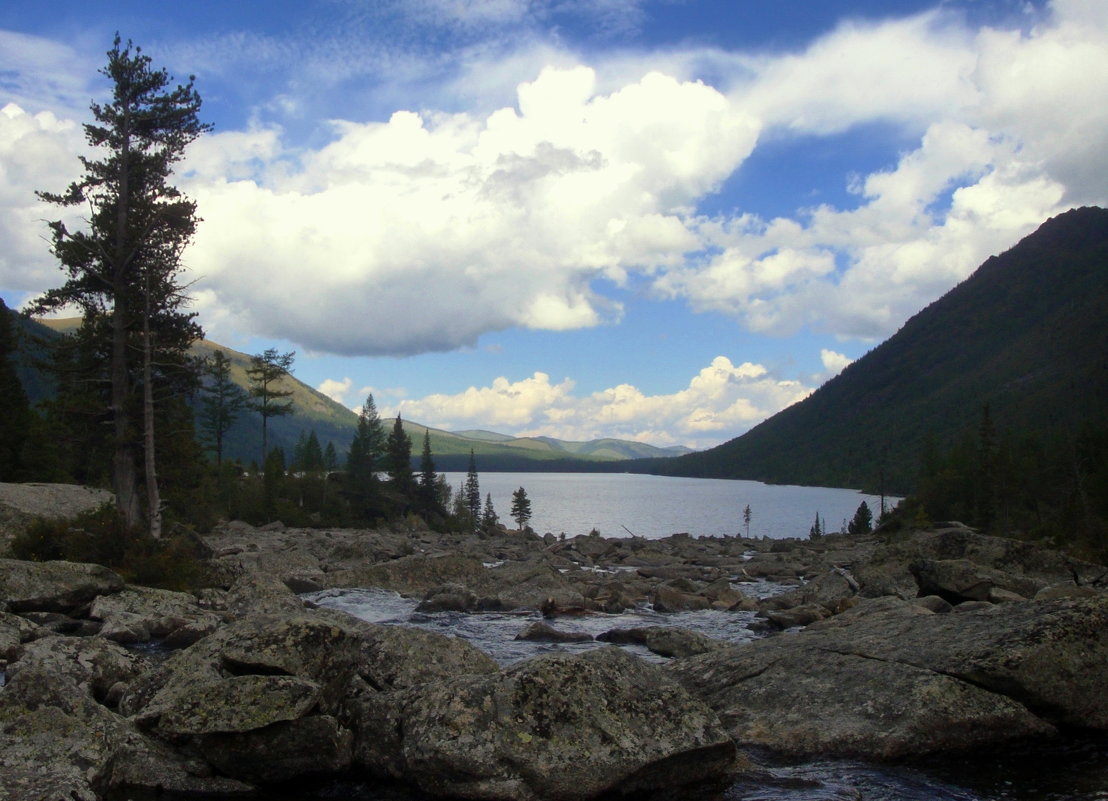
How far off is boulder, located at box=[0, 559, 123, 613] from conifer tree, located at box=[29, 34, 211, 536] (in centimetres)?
954

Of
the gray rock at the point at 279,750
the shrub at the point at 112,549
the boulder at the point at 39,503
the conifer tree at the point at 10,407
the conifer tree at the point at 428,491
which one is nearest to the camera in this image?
the gray rock at the point at 279,750

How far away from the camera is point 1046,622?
10.8 m

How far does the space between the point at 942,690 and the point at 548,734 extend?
573cm

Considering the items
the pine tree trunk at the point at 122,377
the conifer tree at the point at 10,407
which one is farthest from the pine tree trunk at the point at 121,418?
the conifer tree at the point at 10,407

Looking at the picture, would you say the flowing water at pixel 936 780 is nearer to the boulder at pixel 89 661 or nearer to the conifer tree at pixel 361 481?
the boulder at pixel 89 661

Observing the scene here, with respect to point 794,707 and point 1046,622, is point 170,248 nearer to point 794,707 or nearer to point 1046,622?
point 794,707

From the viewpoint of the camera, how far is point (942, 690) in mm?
10352

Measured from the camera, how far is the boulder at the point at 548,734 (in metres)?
8.34

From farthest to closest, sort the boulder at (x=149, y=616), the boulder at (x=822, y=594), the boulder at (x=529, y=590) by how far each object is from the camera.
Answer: the boulder at (x=529, y=590), the boulder at (x=822, y=594), the boulder at (x=149, y=616)

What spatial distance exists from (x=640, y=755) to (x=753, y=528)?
98518 mm

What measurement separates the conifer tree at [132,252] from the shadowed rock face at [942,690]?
82.2 ft

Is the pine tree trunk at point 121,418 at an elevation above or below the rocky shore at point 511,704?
above

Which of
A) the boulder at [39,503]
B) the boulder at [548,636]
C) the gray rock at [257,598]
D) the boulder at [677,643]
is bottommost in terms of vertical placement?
the boulder at [548,636]

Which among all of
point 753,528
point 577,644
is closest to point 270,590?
point 577,644
